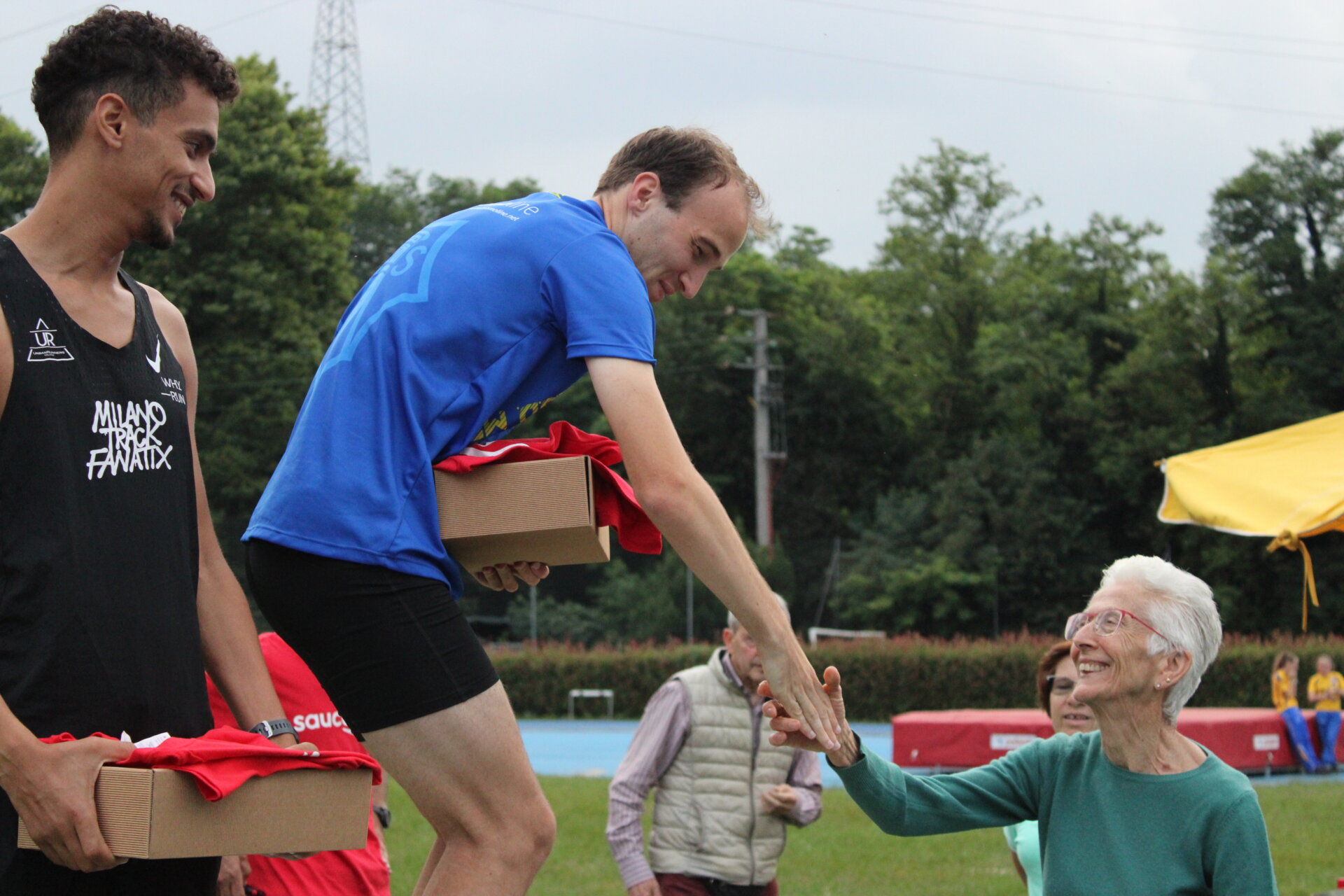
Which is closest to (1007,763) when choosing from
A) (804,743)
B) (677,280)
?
(804,743)

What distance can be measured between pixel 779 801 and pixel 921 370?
54.1 metres

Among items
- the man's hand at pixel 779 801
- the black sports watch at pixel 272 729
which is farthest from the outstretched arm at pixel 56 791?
the man's hand at pixel 779 801

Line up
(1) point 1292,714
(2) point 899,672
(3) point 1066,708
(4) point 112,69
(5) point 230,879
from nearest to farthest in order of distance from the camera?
(4) point 112,69, (5) point 230,879, (3) point 1066,708, (1) point 1292,714, (2) point 899,672

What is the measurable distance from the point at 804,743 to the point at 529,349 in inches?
45.5

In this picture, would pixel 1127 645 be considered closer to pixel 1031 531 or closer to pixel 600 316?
pixel 600 316

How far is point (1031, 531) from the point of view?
50.7 m

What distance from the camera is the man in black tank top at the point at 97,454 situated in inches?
92.7

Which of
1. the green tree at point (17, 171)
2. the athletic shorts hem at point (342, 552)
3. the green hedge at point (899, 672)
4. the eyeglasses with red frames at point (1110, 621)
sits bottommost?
the green hedge at point (899, 672)

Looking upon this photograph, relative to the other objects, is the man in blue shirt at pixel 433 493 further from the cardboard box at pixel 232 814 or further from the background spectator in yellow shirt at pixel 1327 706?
the background spectator in yellow shirt at pixel 1327 706

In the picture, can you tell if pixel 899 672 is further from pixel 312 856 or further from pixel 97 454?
pixel 97 454

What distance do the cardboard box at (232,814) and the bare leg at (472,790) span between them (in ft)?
0.64

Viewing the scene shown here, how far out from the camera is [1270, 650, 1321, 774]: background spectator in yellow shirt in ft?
66.8

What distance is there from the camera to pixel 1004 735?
1772cm

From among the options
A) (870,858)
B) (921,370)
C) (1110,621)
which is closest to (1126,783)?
(1110,621)
